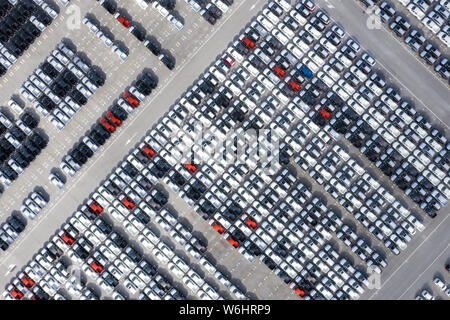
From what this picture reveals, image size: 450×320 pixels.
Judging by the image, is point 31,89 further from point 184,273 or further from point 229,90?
point 184,273


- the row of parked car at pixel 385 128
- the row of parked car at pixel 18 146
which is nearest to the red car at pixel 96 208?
the row of parked car at pixel 18 146

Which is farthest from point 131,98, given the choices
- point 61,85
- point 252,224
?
point 252,224

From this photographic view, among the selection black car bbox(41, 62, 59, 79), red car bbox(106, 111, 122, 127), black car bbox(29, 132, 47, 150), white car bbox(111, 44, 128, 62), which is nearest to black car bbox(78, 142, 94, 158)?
red car bbox(106, 111, 122, 127)

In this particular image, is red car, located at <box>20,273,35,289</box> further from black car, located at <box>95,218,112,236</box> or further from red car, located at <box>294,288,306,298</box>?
red car, located at <box>294,288,306,298</box>

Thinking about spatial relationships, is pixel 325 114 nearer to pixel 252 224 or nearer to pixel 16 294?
pixel 252 224

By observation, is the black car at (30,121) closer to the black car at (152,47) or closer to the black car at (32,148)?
the black car at (32,148)
